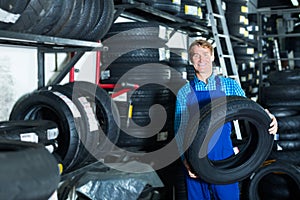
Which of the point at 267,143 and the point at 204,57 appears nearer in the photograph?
the point at 267,143

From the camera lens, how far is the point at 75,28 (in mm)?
2023

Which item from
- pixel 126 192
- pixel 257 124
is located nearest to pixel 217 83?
pixel 257 124

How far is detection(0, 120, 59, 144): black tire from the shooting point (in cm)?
177

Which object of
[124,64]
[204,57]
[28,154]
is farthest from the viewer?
[124,64]

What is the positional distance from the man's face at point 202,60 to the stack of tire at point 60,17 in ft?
2.02

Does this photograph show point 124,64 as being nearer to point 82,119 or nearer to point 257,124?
point 82,119

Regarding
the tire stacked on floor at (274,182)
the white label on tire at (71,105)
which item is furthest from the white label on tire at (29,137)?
the tire stacked on floor at (274,182)

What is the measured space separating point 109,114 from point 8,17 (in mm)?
997

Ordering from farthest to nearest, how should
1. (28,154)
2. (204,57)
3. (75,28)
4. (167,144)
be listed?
(167,144)
(204,57)
(75,28)
(28,154)

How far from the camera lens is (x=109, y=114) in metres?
2.40

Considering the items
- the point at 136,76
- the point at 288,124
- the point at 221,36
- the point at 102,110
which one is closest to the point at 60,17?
the point at 102,110

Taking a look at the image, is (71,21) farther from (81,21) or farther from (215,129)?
(215,129)

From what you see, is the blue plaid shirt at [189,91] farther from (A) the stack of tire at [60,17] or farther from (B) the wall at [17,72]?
(B) the wall at [17,72]

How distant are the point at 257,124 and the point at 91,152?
985 millimetres
